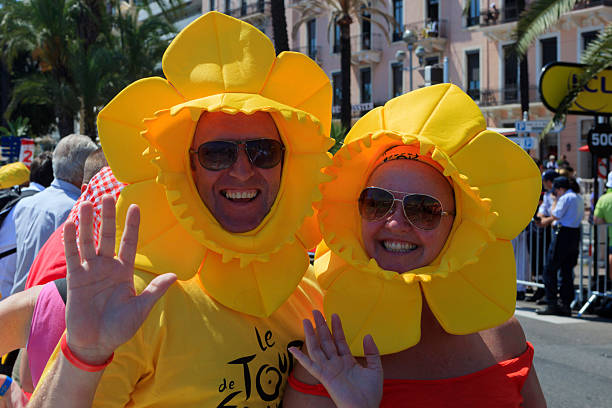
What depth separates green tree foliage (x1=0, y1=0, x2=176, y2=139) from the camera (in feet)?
62.0

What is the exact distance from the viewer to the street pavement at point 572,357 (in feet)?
16.6

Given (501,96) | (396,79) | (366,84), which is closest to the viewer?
(501,96)

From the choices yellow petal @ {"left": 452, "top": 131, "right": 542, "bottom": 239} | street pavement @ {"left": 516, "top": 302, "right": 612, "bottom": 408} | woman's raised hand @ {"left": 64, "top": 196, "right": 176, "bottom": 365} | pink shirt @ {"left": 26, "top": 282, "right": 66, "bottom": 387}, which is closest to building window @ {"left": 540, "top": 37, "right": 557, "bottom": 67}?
street pavement @ {"left": 516, "top": 302, "right": 612, "bottom": 408}

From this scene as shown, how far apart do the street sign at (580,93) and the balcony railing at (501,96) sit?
20097 millimetres

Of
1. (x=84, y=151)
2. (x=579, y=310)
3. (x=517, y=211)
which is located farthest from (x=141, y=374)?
(x=579, y=310)

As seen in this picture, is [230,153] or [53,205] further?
[53,205]

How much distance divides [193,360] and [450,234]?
894 millimetres

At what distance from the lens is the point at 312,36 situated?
1478 inches

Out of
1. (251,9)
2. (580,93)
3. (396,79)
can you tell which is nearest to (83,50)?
(580,93)

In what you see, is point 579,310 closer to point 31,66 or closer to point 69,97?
point 69,97

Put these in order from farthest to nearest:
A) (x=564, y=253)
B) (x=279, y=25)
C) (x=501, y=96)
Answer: (x=501, y=96)
(x=279, y=25)
(x=564, y=253)

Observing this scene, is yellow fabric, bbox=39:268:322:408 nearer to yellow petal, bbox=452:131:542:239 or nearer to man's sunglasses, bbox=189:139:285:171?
man's sunglasses, bbox=189:139:285:171

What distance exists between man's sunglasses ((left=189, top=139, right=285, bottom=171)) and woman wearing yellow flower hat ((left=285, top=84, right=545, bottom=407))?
23cm

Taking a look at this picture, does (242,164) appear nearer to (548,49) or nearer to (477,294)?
(477,294)
